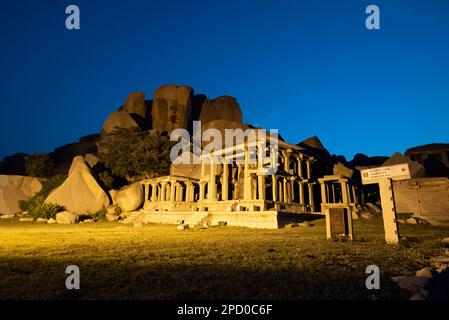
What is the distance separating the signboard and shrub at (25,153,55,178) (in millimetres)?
55289

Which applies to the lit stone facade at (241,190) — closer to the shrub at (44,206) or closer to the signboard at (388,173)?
the signboard at (388,173)

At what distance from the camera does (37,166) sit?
2012 inches

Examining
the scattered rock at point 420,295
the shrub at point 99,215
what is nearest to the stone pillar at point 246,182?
the shrub at point 99,215

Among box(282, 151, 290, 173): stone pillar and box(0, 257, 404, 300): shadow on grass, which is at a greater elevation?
box(282, 151, 290, 173): stone pillar

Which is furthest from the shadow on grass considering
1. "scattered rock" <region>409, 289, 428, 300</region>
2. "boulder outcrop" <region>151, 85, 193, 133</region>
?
"boulder outcrop" <region>151, 85, 193, 133</region>

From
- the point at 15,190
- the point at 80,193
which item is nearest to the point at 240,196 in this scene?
the point at 80,193

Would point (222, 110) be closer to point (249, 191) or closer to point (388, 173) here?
point (249, 191)

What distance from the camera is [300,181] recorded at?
35.9 meters

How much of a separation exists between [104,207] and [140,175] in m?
10.2

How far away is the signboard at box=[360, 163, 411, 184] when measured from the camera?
39.9 feet

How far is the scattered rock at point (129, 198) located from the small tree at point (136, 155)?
4593mm

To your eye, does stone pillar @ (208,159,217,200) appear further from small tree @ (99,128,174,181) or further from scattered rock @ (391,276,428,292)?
scattered rock @ (391,276,428,292)
